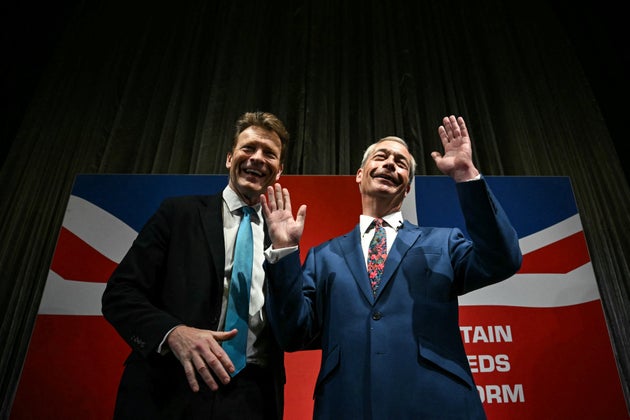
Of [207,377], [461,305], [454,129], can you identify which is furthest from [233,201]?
[461,305]

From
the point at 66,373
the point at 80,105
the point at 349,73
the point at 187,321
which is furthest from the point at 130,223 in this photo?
the point at 349,73

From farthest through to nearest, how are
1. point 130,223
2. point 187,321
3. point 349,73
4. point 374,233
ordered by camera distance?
point 349,73 → point 130,223 → point 374,233 → point 187,321

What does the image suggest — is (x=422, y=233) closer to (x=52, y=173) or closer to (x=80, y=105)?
(x=52, y=173)

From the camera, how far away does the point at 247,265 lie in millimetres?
1458

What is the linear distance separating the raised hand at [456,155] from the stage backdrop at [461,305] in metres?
0.98

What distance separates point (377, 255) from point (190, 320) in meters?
0.60

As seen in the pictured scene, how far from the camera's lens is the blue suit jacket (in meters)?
1.20

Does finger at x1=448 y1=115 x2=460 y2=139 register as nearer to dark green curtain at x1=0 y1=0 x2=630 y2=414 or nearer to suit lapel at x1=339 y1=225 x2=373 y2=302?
suit lapel at x1=339 y1=225 x2=373 y2=302

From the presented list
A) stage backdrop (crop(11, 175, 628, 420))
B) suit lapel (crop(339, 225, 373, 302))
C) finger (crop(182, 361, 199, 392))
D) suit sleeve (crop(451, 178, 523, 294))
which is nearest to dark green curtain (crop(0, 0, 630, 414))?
stage backdrop (crop(11, 175, 628, 420))

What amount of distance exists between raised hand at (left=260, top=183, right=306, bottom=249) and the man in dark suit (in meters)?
0.16

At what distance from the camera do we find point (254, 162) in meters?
1.75

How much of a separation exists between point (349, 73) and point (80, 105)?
2004 mm

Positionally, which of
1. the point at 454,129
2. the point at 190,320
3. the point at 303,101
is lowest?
the point at 190,320

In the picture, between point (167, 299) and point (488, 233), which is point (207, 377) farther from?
point (488, 233)
